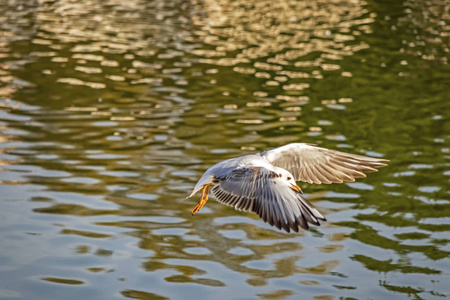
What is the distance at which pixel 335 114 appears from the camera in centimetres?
1711

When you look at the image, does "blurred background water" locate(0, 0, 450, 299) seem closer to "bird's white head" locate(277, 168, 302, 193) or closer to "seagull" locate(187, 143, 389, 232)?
"seagull" locate(187, 143, 389, 232)

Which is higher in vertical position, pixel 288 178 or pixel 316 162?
pixel 288 178

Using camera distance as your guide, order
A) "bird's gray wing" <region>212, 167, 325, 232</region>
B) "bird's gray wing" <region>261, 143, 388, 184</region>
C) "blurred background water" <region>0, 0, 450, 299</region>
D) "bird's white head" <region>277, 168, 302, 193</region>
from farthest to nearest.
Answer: "blurred background water" <region>0, 0, 450, 299</region>, "bird's gray wing" <region>261, 143, 388, 184</region>, "bird's white head" <region>277, 168, 302, 193</region>, "bird's gray wing" <region>212, 167, 325, 232</region>

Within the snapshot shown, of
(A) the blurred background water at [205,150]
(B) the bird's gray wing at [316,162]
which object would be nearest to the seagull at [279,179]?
(B) the bird's gray wing at [316,162]

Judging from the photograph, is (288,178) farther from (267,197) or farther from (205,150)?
(205,150)

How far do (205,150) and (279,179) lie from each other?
7.01 meters

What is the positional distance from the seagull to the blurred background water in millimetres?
1880

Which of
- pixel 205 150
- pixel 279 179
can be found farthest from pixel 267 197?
pixel 205 150

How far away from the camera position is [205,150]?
14.7 metres

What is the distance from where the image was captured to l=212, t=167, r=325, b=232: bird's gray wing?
24.2ft

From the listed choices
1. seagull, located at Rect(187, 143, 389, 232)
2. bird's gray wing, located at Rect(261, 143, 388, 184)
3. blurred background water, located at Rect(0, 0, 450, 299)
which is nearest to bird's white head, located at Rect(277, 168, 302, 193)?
seagull, located at Rect(187, 143, 389, 232)

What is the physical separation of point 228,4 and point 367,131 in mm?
18705

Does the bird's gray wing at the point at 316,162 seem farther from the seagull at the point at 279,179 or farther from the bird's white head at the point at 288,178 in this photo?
the bird's white head at the point at 288,178

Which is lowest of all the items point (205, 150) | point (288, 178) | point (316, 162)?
point (205, 150)
